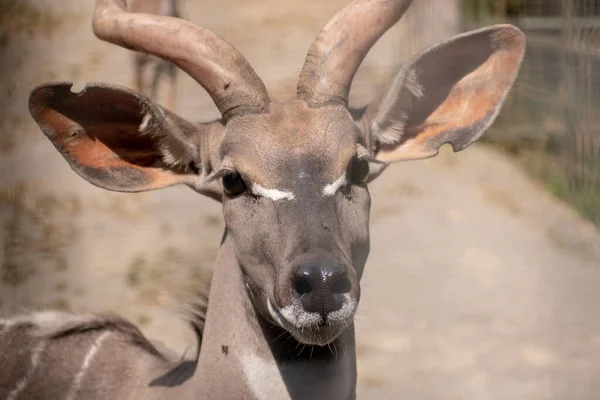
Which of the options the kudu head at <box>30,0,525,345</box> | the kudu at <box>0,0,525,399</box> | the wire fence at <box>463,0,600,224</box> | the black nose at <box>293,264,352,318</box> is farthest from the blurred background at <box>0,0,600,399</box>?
the black nose at <box>293,264,352,318</box>

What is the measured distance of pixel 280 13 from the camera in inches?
805

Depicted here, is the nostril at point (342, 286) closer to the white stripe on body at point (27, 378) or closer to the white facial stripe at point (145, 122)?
the white facial stripe at point (145, 122)

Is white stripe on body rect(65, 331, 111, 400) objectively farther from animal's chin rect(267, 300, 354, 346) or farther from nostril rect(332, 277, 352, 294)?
nostril rect(332, 277, 352, 294)

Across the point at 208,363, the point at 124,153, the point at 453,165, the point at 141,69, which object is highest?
the point at 124,153

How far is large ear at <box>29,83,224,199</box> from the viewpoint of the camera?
328 centimetres

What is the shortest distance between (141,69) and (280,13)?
29.8ft

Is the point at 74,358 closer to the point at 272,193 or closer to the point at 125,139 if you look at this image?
the point at 125,139

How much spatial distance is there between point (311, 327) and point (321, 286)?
146 millimetres

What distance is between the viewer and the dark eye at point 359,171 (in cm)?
324

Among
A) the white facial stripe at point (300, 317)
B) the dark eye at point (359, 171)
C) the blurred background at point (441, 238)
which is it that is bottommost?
the blurred background at point (441, 238)

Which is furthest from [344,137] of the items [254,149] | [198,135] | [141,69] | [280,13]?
[280,13]

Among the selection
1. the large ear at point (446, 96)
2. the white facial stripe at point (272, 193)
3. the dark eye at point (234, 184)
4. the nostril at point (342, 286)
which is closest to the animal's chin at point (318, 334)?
the nostril at point (342, 286)

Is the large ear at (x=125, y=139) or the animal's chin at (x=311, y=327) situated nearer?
the animal's chin at (x=311, y=327)

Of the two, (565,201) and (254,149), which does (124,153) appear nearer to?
(254,149)
